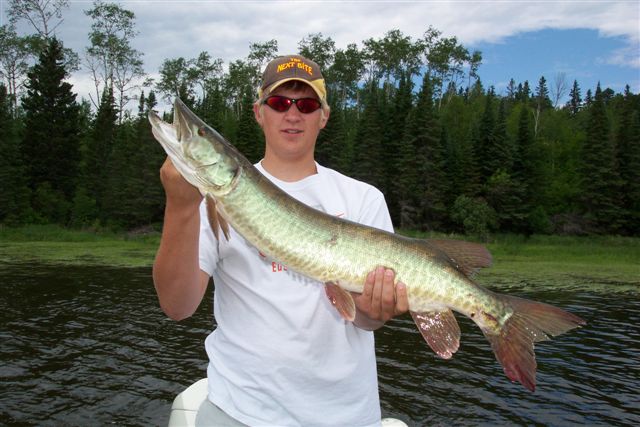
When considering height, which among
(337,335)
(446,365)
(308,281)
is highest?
(308,281)

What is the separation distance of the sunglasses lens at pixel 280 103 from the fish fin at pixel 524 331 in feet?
6.43

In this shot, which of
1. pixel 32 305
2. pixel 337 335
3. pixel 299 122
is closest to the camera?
pixel 337 335

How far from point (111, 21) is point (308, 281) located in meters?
61.4

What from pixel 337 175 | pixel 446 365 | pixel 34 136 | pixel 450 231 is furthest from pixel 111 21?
pixel 337 175

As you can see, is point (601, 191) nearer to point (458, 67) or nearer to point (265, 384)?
point (458, 67)

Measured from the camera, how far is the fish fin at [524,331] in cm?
318

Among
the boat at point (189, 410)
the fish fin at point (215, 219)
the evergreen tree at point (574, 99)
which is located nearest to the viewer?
the fish fin at point (215, 219)

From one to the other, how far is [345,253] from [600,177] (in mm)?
59395

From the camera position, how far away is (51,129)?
1996 inches

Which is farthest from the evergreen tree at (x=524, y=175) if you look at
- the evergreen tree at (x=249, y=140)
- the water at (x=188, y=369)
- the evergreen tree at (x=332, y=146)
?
the water at (x=188, y=369)

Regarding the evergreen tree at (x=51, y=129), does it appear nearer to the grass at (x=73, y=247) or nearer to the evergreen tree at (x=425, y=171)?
the grass at (x=73, y=247)

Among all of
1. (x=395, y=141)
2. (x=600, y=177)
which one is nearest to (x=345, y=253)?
(x=395, y=141)

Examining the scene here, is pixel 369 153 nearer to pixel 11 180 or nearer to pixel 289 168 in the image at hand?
pixel 11 180

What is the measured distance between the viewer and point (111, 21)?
55.2 metres
